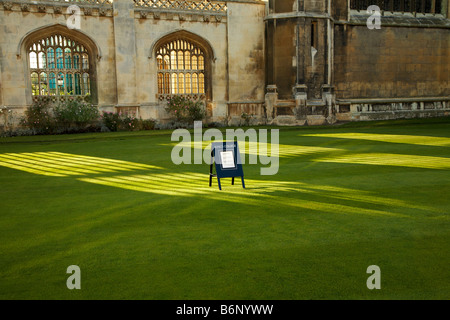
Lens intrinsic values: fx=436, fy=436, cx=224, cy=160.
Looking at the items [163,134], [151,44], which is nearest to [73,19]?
[151,44]

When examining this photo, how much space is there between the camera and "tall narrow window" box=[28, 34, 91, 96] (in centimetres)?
1683

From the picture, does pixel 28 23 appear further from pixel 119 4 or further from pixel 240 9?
pixel 240 9

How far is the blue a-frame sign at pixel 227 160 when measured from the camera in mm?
6539

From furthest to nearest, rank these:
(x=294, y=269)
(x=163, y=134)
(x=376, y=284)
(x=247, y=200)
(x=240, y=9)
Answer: (x=240, y=9), (x=163, y=134), (x=247, y=200), (x=294, y=269), (x=376, y=284)

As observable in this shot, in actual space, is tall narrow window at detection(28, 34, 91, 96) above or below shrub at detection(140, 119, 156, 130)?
above

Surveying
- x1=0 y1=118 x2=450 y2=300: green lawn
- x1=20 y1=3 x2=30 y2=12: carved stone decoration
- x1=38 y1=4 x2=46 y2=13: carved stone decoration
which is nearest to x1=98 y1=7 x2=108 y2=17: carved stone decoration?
x1=38 y1=4 x2=46 y2=13: carved stone decoration

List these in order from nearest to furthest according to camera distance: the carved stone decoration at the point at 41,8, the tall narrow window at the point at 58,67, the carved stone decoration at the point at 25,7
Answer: the carved stone decoration at the point at 25,7 < the carved stone decoration at the point at 41,8 < the tall narrow window at the point at 58,67

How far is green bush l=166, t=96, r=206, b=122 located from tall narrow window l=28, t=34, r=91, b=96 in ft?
11.3

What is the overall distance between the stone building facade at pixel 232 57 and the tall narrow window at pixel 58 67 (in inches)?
1.6

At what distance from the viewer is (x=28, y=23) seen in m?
16.0

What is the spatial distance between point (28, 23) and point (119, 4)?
350cm

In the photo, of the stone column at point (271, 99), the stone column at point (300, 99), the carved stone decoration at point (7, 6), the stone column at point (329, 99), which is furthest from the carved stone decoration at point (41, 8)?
the stone column at point (329, 99)

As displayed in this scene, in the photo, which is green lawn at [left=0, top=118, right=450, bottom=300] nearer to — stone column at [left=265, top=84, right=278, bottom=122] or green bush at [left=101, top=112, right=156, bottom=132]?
green bush at [left=101, top=112, right=156, bottom=132]

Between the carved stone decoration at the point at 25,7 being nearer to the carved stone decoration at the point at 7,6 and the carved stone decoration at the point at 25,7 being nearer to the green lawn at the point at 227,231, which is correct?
the carved stone decoration at the point at 7,6
